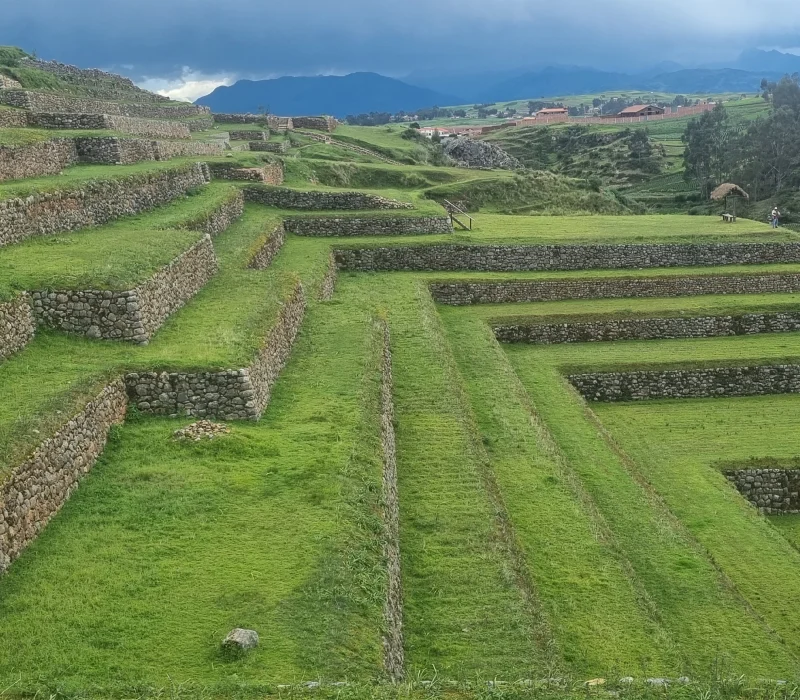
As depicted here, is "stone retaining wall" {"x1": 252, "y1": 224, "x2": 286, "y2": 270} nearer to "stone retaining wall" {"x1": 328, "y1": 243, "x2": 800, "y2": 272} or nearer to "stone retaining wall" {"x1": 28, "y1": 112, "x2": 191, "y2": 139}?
"stone retaining wall" {"x1": 328, "y1": 243, "x2": 800, "y2": 272}

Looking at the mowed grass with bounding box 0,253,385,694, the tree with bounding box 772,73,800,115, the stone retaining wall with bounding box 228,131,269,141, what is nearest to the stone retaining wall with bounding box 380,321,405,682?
the mowed grass with bounding box 0,253,385,694

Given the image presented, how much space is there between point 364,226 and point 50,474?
21039 mm

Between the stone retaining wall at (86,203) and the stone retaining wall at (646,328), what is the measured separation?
422 inches

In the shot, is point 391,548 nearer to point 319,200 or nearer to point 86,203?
point 86,203

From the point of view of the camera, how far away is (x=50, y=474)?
8109 mm

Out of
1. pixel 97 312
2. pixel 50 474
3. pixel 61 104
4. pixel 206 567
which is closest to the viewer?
pixel 206 567

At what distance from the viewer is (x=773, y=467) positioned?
14.9m

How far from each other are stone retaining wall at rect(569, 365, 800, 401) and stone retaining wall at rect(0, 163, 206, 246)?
12581mm

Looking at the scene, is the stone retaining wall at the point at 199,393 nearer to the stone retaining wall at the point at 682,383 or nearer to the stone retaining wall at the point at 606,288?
the stone retaining wall at the point at 682,383

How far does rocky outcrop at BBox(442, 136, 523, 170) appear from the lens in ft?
233

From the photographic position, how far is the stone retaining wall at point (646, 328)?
21.8 meters

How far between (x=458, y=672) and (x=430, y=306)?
1494cm

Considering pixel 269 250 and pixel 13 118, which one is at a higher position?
pixel 13 118

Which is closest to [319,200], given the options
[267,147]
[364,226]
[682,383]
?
[364,226]
